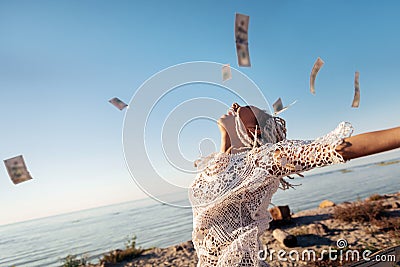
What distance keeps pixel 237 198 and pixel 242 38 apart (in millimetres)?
2097

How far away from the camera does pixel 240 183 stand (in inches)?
55.5

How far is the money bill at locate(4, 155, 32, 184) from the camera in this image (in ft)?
10.5

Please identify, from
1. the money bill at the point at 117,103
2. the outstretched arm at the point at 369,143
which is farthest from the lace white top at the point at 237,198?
the money bill at the point at 117,103

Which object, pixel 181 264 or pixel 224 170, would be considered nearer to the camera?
pixel 224 170

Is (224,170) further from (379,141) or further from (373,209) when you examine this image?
(373,209)

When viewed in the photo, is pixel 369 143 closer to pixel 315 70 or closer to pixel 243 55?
pixel 243 55

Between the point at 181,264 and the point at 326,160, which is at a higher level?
the point at 326,160

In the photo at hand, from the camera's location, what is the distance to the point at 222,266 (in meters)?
1.40

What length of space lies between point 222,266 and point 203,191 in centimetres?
29

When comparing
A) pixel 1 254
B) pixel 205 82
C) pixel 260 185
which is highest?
pixel 205 82

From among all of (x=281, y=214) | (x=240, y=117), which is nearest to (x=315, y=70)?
(x=240, y=117)

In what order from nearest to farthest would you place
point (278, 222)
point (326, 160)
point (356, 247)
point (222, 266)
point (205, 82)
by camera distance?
point (326, 160)
point (222, 266)
point (205, 82)
point (356, 247)
point (278, 222)

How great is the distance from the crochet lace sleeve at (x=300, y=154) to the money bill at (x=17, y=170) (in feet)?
8.24

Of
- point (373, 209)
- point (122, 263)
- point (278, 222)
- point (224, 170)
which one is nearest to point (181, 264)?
point (122, 263)
